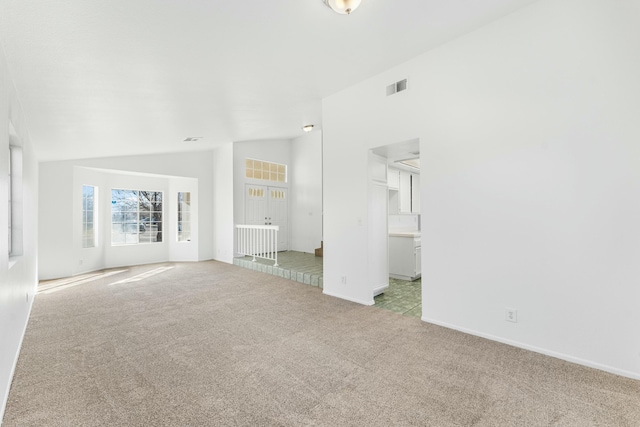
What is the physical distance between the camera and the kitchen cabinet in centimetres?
507

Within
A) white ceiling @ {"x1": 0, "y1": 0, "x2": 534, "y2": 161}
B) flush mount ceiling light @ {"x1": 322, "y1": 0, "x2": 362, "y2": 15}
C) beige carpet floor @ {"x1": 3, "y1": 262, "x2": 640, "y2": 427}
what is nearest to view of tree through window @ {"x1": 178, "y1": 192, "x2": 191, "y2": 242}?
white ceiling @ {"x1": 0, "y1": 0, "x2": 534, "y2": 161}

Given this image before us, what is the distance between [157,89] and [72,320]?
115 inches

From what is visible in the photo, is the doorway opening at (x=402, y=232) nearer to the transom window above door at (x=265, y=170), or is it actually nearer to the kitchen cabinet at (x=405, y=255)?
the kitchen cabinet at (x=405, y=255)

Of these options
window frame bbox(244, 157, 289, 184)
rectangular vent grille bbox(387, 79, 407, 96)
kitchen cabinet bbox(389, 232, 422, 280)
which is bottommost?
kitchen cabinet bbox(389, 232, 422, 280)

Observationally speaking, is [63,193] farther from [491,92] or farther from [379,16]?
[491,92]

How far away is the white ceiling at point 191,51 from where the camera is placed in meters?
2.06

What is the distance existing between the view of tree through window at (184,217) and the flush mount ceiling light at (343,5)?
6.64 metres

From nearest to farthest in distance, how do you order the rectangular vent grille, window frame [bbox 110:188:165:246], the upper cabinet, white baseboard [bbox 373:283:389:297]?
the rectangular vent grille
white baseboard [bbox 373:283:389:297]
the upper cabinet
window frame [bbox 110:188:165:246]

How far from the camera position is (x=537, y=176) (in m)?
2.55

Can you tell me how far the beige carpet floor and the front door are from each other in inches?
166

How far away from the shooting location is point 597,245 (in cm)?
228

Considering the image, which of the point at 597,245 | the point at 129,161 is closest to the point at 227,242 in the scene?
the point at 129,161

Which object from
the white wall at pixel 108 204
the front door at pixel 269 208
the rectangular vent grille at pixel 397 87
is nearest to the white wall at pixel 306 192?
the front door at pixel 269 208

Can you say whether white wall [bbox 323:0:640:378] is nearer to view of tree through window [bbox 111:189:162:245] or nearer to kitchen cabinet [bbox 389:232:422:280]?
kitchen cabinet [bbox 389:232:422:280]
